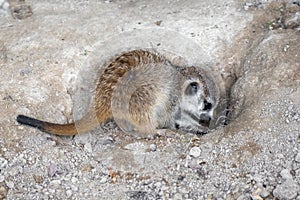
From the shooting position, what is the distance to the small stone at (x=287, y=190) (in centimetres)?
284

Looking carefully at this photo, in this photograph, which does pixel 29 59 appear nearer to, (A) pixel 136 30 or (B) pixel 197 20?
(A) pixel 136 30

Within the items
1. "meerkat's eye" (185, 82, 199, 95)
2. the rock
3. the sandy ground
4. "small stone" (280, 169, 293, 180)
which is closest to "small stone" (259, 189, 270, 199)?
the sandy ground

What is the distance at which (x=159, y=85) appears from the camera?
3635 millimetres

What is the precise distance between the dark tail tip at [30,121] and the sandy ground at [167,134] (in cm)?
10

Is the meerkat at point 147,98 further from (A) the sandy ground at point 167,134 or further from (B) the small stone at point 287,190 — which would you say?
(B) the small stone at point 287,190

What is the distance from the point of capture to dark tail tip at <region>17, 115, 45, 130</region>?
10.8 feet

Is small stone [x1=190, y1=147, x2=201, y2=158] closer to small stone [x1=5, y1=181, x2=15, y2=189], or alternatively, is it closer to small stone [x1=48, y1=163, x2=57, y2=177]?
small stone [x1=48, y1=163, x2=57, y2=177]

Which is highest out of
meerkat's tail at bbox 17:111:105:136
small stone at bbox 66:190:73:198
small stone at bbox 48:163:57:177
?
meerkat's tail at bbox 17:111:105:136

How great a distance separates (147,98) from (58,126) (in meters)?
0.62

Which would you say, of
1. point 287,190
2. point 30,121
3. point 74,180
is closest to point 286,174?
point 287,190

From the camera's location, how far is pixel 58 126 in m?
3.32

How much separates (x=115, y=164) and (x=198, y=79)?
0.87m

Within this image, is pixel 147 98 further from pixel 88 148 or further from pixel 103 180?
pixel 103 180

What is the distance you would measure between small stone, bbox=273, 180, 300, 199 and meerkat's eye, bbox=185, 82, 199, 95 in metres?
1.05
